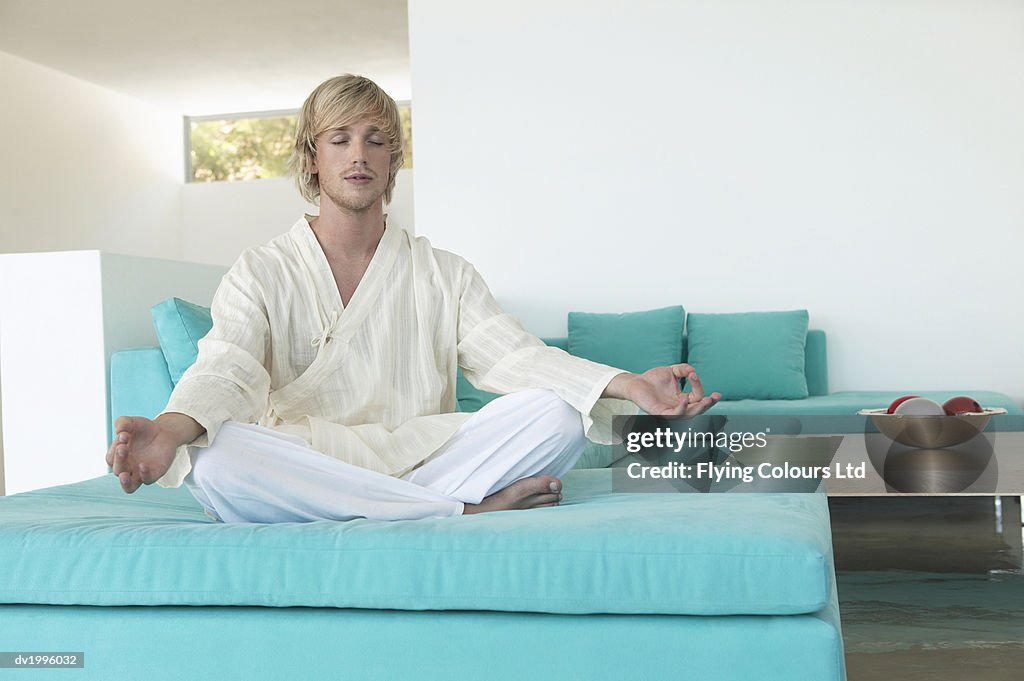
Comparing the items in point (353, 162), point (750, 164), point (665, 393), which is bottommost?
point (665, 393)

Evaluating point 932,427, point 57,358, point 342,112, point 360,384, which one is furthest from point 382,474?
point 932,427

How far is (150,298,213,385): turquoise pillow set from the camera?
9.99ft

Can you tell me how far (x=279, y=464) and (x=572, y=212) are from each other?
3.68 metres

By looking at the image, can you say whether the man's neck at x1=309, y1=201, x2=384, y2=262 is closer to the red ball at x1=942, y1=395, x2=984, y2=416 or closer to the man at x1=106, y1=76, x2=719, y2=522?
the man at x1=106, y1=76, x2=719, y2=522

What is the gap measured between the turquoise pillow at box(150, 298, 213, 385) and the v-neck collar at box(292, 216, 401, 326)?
689mm

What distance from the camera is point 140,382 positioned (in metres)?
3.25

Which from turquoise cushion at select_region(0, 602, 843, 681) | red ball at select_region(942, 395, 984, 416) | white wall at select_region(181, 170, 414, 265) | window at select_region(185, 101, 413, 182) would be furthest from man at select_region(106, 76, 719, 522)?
window at select_region(185, 101, 413, 182)

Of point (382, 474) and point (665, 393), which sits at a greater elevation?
point (665, 393)

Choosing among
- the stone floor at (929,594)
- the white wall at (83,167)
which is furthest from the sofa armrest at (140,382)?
the white wall at (83,167)

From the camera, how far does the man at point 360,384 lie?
198 centimetres

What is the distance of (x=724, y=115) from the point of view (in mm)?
5359

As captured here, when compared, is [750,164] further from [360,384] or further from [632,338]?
[360,384]

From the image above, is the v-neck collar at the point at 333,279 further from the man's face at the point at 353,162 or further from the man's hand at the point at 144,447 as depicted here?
the man's hand at the point at 144,447

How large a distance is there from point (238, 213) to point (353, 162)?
806 cm
